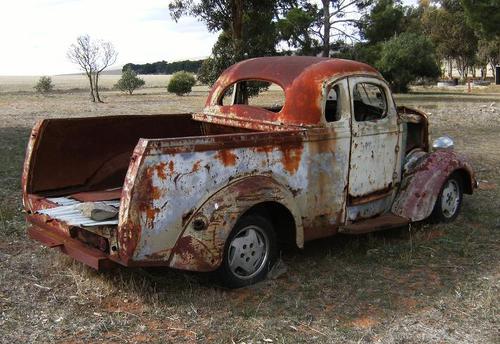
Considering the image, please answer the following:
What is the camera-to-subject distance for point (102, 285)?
446cm

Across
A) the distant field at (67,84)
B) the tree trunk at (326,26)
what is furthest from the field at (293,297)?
the distant field at (67,84)

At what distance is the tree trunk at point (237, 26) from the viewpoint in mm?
23467

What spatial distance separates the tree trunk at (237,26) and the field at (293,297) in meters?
18.4

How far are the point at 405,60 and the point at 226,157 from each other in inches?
1286

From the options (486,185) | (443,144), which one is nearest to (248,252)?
(443,144)

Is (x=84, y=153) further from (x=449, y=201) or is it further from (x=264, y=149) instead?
(x=449, y=201)

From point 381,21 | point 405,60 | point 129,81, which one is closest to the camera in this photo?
point 405,60

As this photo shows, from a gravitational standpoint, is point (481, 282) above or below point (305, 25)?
below

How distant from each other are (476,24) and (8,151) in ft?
102

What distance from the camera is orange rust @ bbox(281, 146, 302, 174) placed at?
15.0 ft

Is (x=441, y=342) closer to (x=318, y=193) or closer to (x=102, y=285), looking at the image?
(x=318, y=193)

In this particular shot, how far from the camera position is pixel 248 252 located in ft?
14.9

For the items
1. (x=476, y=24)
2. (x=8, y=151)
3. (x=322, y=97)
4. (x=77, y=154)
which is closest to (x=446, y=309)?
(x=322, y=97)

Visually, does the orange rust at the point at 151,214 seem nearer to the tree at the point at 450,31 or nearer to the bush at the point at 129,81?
the bush at the point at 129,81
